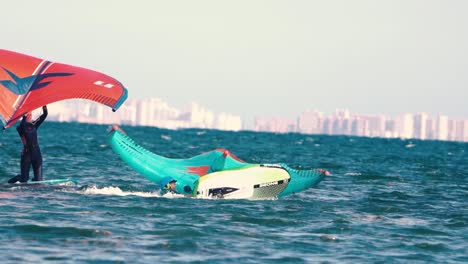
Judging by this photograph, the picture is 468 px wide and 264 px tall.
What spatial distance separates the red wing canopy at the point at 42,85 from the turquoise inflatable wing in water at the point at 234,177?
300cm

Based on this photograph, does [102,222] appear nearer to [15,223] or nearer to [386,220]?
[15,223]

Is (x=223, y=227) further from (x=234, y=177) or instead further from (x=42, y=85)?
(x=42, y=85)

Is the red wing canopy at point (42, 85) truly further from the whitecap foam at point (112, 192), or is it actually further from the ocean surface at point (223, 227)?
the whitecap foam at point (112, 192)

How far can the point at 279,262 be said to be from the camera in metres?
14.8

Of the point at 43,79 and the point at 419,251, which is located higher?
the point at 43,79

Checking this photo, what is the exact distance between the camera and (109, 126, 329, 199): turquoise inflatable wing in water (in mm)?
22469

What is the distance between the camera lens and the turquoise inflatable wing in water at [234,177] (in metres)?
22.5

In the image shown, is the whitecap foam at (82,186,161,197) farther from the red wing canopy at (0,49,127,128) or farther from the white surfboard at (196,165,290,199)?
the red wing canopy at (0,49,127,128)

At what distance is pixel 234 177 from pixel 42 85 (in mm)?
5132

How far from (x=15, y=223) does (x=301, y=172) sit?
8.07 meters

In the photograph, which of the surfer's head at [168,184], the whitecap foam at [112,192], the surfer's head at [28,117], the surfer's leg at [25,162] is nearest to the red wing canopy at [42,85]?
the surfer's head at [28,117]

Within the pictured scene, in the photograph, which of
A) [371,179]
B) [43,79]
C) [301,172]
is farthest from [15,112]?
[371,179]

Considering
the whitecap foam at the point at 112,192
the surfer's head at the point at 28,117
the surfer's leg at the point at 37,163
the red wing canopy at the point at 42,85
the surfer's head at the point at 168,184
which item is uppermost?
the red wing canopy at the point at 42,85

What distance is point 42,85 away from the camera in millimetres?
22172
